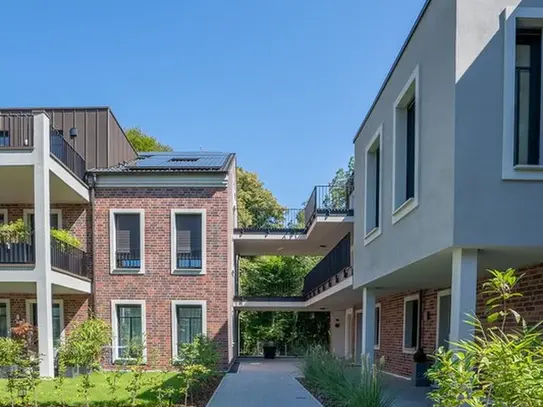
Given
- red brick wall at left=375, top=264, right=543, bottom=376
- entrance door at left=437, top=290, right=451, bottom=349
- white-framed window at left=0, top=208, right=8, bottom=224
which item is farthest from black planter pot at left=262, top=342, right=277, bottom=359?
white-framed window at left=0, top=208, right=8, bottom=224

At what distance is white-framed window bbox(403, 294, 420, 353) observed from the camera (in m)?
11.4

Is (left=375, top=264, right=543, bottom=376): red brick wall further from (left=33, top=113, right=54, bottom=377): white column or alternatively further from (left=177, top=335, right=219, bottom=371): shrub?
(left=33, top=113, right=54, bottom=377): white column

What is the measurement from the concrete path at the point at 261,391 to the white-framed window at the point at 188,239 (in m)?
3.83

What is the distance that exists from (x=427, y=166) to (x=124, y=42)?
32.1ft

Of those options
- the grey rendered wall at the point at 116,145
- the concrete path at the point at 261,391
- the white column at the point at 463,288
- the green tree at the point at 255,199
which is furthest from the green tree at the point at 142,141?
the white column at the point at 463,288

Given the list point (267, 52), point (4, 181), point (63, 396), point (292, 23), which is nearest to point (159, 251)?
point (4, 181)

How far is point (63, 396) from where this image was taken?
8797mm

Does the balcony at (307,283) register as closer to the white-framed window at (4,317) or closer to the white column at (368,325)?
the white column at (368,325)

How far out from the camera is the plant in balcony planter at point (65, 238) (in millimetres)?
12764

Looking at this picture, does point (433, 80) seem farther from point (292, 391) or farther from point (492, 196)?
point (292, 391)

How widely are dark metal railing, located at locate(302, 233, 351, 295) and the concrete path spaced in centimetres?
334

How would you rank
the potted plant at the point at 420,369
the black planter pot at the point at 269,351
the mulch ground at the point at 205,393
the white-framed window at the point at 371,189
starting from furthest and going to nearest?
the black planter pot at the point at 269,351 → the potted plant at the point at 420,369 → the white-framed window at the point at 371,189 → the mulch ground at the point at 205,393

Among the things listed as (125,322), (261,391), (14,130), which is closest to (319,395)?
(261,391)

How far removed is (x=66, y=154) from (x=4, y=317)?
613 cm
